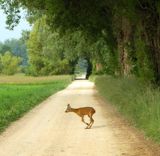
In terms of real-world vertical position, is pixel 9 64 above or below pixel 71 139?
below

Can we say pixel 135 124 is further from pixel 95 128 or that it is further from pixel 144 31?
pixel 144 31

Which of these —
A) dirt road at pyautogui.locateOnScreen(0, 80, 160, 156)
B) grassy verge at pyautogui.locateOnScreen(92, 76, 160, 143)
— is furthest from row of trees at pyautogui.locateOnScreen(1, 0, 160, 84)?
dirt road at pyautogui.locateOnScreen(0, 80, 160, 156)

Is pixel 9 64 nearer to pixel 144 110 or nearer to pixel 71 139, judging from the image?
pixel 144 110

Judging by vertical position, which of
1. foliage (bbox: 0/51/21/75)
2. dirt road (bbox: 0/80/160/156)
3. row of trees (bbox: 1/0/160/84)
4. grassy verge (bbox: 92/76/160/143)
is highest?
row of trees (bbox: 1/0/160/84)

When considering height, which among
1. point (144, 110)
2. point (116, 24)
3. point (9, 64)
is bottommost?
point (9, 64)

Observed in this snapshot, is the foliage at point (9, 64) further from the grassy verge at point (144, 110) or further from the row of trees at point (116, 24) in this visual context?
the grassy verge at point (144, 110)

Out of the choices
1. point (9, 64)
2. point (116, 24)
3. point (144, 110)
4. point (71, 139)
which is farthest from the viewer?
point (9, 64)

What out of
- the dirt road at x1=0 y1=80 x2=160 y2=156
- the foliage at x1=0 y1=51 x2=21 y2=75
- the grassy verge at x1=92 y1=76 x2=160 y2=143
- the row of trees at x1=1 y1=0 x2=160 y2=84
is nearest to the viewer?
the dirt road at x1=0 y1=80 x2=160 y2=156

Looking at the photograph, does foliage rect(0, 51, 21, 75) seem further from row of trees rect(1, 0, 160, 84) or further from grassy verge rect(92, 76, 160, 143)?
grassy verge rect(92, 76, 160, 143)

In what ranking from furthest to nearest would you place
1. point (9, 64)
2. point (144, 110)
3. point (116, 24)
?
point (9, 64), point (116, 24), point (144, 110)

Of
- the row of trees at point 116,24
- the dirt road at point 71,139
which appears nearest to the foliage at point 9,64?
the row of trees at point 116,24

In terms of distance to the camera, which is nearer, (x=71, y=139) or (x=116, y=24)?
(x=71, y=139)

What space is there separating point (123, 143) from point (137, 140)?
57 centimetres

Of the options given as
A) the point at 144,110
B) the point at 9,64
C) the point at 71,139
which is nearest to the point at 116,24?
the point at 144,110
